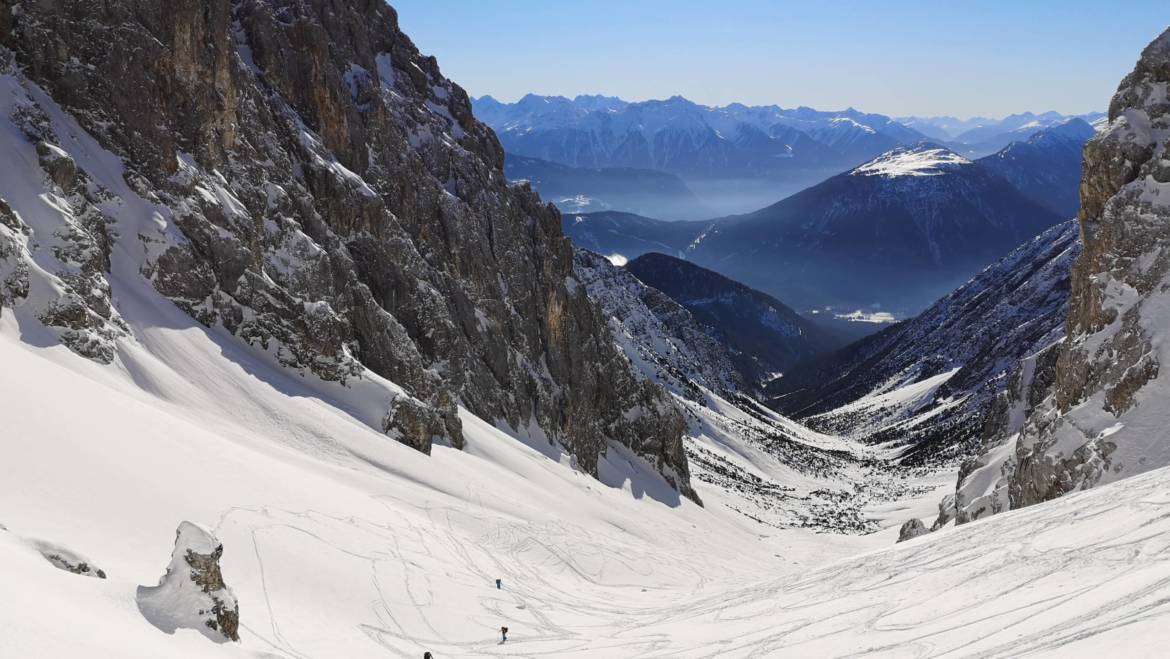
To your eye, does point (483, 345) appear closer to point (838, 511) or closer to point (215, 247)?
point (215, 247)

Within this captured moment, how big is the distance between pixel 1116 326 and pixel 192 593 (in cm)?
5137

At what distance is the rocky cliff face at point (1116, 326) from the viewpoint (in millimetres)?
42344

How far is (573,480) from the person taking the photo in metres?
70.6

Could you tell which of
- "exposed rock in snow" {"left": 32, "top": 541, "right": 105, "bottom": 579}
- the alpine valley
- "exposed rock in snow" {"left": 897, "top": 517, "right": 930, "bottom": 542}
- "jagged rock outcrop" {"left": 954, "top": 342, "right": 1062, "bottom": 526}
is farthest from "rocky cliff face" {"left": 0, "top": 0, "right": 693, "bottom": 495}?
"jagged rock outcrop" {"left": 954, "top": 342, "right": 1062, "bottom": 526}

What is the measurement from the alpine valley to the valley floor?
0.17m

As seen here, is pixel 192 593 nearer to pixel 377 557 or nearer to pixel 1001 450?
pixel 377 557

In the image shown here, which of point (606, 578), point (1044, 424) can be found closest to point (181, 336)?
point (606, 578)

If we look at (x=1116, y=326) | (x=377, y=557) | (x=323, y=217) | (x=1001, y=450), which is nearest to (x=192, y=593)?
(x=377, y=557)

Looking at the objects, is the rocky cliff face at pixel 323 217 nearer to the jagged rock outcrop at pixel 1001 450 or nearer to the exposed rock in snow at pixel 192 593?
the exposed rock in snow at pixel 192 593

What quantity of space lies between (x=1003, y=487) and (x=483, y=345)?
159 ft

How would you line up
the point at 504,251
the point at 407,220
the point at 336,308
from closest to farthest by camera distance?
the point at 336,308 → the point at 407,220 → the point at 504,251

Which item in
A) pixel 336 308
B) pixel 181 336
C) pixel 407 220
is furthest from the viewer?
pixel 407 220

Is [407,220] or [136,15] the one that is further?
[407,220]

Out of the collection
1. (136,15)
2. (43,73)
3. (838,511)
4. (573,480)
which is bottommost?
(838,511)
